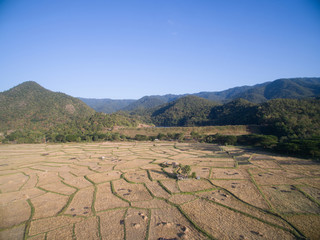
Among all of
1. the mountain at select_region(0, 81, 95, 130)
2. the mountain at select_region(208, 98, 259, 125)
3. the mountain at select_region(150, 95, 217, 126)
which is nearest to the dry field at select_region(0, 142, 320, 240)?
the mountain at select_region(208, 98, 259, 125)

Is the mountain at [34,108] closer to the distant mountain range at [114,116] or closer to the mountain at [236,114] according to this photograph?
the distant mountain range at [114,116]

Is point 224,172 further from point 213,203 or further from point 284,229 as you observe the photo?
point 284,229

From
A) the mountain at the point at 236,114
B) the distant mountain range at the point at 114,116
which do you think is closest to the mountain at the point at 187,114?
the distant mountain range at the point at 114,116

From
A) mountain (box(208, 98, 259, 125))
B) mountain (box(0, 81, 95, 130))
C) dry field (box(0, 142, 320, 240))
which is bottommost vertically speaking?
dry field (box(0, 142, 320, 240))

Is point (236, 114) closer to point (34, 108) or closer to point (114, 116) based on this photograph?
point (114, 116)

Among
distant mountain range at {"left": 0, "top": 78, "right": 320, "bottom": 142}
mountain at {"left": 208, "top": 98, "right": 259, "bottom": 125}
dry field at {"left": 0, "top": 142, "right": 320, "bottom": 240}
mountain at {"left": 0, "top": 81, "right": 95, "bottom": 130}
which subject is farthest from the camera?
mountain at {"left": 0, "top": 81, "right": 95, "bottom": 130}

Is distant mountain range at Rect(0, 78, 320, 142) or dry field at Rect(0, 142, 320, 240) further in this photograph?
distant mountain range at Rect(0, 78, 320, 142)

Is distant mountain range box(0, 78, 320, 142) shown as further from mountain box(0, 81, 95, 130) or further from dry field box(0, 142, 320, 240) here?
dry field box(0, 142, 320, 240)
